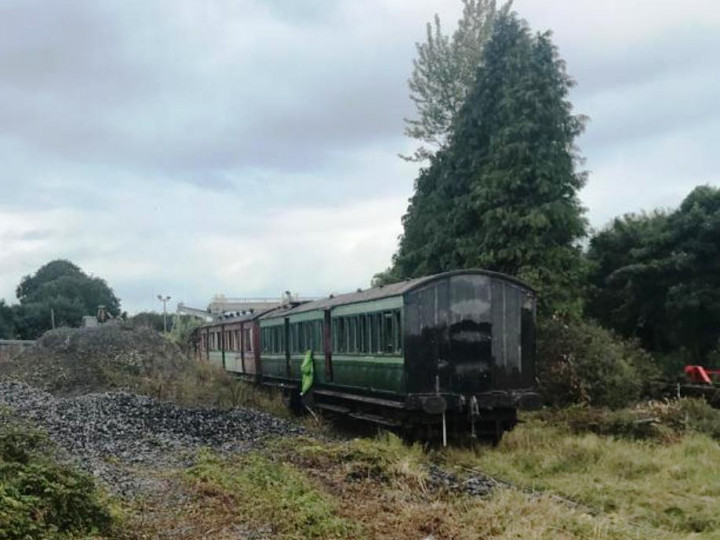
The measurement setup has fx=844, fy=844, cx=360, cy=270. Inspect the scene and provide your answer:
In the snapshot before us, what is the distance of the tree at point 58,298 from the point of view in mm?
63375

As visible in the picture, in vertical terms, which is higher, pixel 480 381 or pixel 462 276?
pixel 462 276

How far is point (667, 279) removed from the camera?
82.5ft

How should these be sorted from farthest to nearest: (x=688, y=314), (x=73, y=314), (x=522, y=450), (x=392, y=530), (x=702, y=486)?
1. (x=73, y=314)
2. (x=688, y=314)
3. (x=522, y=450)
4. (x=702, y=486)
5. (x=392, y=530)

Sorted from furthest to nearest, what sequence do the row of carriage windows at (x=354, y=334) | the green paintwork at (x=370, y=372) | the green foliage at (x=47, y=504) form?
the row of carriage windows at (x=354, y=334), the green paintwork at (x=370, y=372), the green foliage at (x=47, y=504)

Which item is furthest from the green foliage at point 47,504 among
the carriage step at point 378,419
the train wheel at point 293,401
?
the train wheel at point 293,401

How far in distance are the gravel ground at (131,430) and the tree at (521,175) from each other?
9.82 meters

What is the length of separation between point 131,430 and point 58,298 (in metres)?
54.2

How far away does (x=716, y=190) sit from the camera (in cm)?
2519

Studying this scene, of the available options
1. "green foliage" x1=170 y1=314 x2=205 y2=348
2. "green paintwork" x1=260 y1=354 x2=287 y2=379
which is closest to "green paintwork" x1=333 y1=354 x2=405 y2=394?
"green paintwork" x1=260 y1=354 x2=287 y2=379

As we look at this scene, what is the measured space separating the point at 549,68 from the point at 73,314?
49775 millimetres

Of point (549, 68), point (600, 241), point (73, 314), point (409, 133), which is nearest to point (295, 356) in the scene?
point (549, 68)

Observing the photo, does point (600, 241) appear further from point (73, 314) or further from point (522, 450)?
point (73, 314)

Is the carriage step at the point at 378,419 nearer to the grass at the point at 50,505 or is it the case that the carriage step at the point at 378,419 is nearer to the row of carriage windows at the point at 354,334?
the row of carriage windows at the point at 354,334

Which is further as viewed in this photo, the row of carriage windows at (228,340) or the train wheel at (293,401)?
the row of carriage windows at (228,340)
